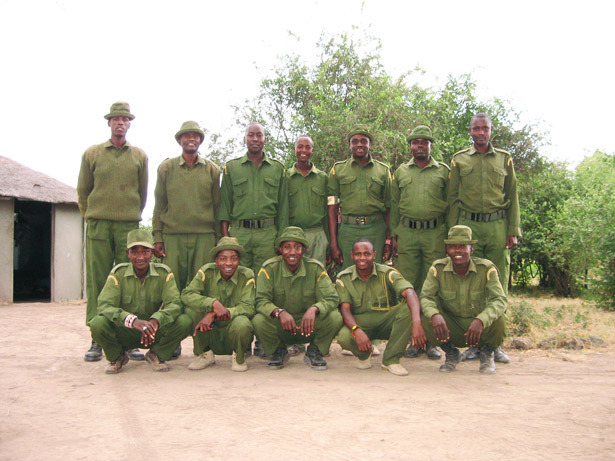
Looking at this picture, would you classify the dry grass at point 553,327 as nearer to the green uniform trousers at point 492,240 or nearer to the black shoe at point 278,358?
the green uniform trousers at point 492,240

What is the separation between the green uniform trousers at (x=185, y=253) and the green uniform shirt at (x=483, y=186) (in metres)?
2.58

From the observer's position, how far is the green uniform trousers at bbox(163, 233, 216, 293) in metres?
5.82

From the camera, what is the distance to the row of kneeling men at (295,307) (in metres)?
5.07

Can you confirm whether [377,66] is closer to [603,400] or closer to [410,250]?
[410,250]

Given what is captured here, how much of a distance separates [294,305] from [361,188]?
145 centimetres

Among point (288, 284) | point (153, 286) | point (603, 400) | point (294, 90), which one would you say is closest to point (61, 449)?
point (153, 286)

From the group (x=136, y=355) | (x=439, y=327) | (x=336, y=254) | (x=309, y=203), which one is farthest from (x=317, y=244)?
(x=136, y=355)

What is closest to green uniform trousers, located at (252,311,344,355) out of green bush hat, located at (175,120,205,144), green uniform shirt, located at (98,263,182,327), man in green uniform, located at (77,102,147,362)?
green uniform shirt, located at (98,263,182,327)

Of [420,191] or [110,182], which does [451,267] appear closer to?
[420,191]

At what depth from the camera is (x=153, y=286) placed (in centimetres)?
535

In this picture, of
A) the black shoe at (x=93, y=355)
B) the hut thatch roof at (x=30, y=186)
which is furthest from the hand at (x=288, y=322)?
the hut thatch roof at (x=30, y=186)

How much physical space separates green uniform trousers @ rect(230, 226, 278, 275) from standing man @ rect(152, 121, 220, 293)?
13.2 inches

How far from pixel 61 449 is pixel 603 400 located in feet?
11.8

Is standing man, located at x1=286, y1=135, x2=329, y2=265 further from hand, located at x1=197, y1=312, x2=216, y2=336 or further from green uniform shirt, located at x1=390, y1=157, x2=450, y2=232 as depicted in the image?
hand, located at x1=197, y1=312, x2=216, y2=336
